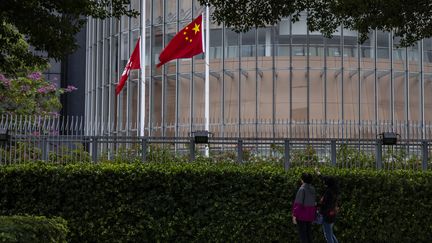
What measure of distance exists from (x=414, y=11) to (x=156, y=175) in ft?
20.7

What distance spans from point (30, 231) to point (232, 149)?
814cm

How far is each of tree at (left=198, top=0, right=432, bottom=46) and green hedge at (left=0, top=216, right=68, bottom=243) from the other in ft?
20.4

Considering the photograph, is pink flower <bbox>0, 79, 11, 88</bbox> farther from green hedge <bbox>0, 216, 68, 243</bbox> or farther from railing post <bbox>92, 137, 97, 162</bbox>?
green hedge <bbox>0, 216, 68, 243</bbox>

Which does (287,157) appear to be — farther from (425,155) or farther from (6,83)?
(6,83)

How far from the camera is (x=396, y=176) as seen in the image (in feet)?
51.4

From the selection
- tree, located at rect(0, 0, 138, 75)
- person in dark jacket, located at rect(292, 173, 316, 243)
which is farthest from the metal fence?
tree, located at rect(0, 0, 138, 75)

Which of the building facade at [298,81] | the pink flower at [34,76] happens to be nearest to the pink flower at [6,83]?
the pink flower at [34,76]

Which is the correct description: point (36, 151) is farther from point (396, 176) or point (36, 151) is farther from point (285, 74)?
point (285, 74)

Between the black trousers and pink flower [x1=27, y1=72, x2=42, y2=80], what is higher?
pink flower [x1=27, y1=72, x2=42, y2=80]

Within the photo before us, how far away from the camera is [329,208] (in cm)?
1409

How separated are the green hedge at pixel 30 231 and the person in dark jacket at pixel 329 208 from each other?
5.60 metres

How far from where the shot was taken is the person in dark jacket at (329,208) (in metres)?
14.1

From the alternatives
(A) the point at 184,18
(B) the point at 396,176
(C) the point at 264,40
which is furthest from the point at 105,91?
(B) the point at 396,176

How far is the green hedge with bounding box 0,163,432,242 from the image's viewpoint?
1520 centimetres
